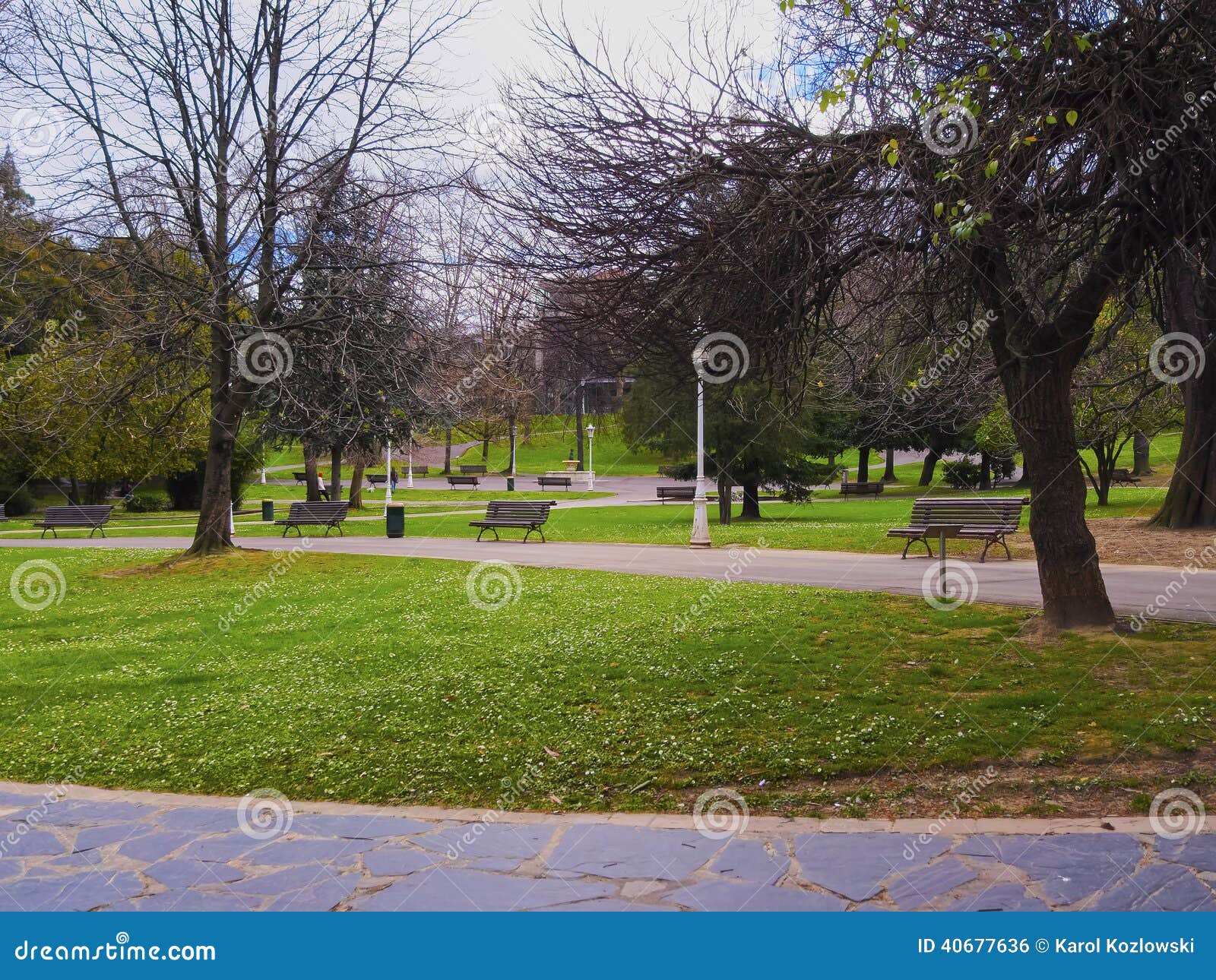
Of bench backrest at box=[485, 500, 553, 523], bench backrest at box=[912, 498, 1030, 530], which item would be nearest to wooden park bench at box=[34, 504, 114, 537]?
bench backrest at box=[485, 500, 553, 523]

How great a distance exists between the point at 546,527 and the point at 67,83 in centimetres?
1748

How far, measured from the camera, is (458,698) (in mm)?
8203

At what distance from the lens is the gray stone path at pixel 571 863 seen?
173 inches

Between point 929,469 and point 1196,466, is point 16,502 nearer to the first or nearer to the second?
point 1196,466

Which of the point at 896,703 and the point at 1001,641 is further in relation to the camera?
the point at 1001,641

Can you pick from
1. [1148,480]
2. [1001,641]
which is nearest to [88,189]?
[1001,641]

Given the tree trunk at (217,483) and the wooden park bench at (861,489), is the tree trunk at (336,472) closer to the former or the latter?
the tree trunk at (217,483)

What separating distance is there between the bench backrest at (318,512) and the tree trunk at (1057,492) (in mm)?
20621

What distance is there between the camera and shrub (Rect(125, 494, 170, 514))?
135 feet

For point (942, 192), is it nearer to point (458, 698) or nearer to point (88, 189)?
point (458, 698)

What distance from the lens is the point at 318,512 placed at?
88.6ft

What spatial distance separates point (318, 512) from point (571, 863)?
77.0ft

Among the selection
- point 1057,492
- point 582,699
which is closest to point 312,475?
point 582,699

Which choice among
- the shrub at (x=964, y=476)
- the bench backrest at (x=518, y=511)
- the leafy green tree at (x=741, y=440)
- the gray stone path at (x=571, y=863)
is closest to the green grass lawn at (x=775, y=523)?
the bench backrest at (x=518, y=511)
